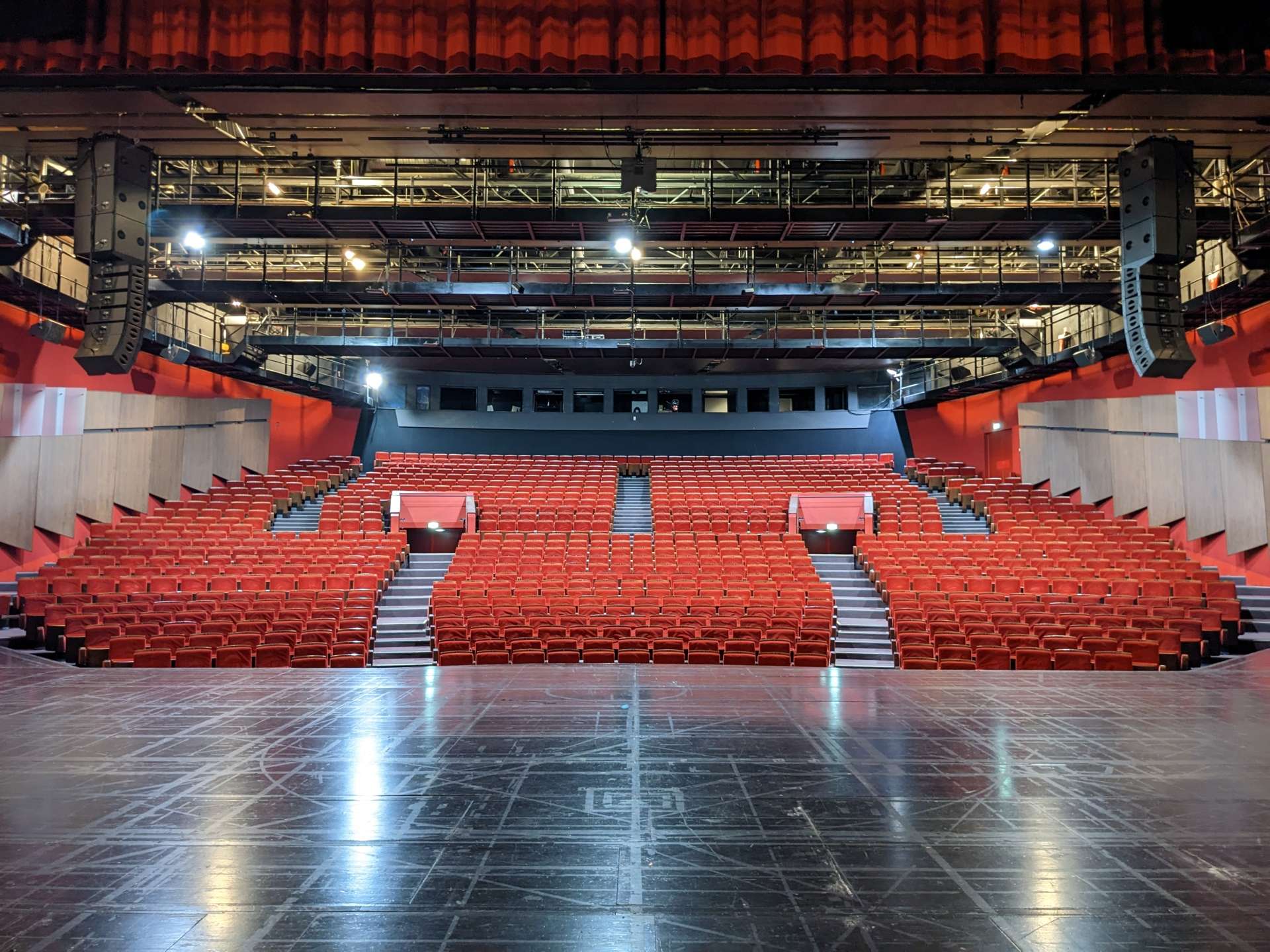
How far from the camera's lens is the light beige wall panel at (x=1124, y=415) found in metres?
13.0

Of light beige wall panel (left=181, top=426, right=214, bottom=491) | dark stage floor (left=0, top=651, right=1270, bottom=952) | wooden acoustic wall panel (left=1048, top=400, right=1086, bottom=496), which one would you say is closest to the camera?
dark stage floor (left=0, top=651, right=1270, bottom=952)

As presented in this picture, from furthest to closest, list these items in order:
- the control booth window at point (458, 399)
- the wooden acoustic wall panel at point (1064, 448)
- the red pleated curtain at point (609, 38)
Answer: the control booth window at point (458, 399)
the wooden acoustic wall panel at point (1064, 448)
the red pleated curtain at point (609, 38)

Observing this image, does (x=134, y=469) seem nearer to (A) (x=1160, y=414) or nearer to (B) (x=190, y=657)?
(B) (x=190, y=657)

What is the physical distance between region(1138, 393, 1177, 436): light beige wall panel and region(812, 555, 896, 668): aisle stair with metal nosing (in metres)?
5.54

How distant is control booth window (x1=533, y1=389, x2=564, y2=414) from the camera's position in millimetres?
20516

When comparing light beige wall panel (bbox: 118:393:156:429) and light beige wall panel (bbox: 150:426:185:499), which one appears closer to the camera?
light beige wall panel (bbox: 118:393:156:429)

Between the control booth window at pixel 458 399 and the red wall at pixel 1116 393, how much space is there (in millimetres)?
11904

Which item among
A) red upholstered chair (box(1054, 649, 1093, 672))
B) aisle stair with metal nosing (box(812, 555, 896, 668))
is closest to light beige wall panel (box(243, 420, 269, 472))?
aisle stair with metal nosing (box(812, 555, 896, 668))

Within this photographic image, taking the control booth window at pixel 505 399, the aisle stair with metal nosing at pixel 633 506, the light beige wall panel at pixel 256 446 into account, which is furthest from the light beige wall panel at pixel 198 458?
the aisle stair with metal nosing at pixel 633 506

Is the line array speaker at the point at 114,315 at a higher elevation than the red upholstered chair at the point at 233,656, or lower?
higher

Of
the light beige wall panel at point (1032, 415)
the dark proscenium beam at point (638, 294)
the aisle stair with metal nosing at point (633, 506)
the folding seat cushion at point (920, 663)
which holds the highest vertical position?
the dark proscenium beam at point (638, 294)

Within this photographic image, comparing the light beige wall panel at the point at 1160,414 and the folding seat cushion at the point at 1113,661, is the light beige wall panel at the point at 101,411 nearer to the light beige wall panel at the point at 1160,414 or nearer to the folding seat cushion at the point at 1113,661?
the folding seat cushion at the point at 1113,661

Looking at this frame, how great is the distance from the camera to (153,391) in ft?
45.9

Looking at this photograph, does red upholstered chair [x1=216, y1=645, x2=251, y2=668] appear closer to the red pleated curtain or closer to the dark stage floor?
the dark stage floor
